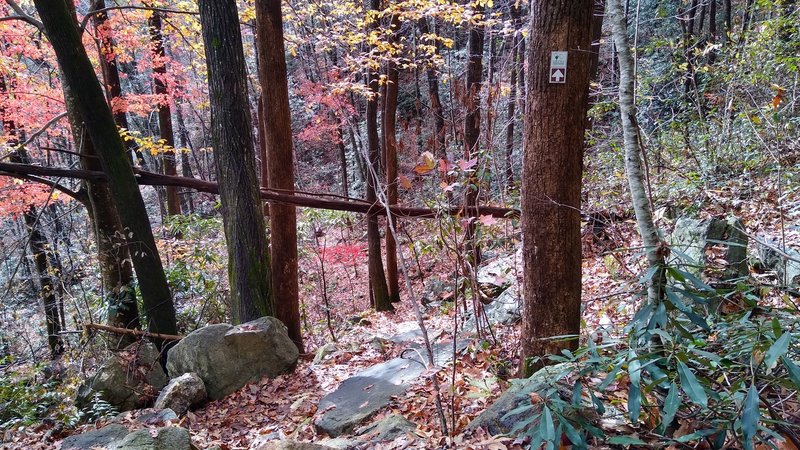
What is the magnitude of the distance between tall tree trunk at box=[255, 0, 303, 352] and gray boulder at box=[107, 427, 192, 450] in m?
3.39

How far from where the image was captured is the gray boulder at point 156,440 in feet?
9.61

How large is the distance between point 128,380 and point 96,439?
99.7 inches

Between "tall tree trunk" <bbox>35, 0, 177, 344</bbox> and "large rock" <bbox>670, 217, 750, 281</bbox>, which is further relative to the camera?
"tall tree trunk" <bbox>35, 0, 177, 344</bbox>

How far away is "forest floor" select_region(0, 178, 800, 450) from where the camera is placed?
10.8 feet

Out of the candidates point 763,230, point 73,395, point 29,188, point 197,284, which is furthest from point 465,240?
point 29,188

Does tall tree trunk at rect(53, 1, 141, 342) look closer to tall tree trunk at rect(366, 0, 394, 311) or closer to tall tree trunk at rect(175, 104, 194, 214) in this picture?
tall tree trunk at rect(366, 0, 394, 311)

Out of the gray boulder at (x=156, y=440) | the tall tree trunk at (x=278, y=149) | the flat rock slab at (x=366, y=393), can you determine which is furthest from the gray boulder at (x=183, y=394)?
the gray boulder at (x=156, y=440)

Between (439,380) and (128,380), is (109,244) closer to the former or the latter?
(128,380)

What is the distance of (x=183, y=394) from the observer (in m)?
5.03

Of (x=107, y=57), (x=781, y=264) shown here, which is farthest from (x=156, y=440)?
(x=107, y=57)

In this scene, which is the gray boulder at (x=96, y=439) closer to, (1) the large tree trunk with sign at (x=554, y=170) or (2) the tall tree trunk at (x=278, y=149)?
(1) the large tree trunk with sign at (x=554, y=170)

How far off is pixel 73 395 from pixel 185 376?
1487 mm

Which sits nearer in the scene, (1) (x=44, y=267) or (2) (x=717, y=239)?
(2) (x=717, y=239)

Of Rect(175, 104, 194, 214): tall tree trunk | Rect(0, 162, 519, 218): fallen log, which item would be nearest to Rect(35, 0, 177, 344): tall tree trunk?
Rect(0, 162, 519, 218): fallen log
